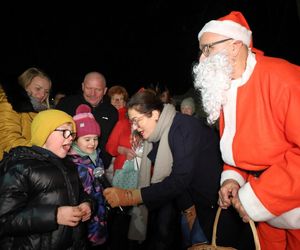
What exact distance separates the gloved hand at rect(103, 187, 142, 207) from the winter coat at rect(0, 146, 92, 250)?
346 millimetres

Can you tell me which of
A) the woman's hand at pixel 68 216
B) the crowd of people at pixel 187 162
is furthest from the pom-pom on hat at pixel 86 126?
the woman's hand at pixel 68 216

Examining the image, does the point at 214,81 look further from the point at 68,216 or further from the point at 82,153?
the point at 82,153

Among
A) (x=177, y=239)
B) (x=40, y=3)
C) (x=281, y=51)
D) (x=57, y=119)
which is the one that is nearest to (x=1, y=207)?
(x=57, y=119)

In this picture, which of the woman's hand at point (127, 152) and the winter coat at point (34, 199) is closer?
the winter coat at point (34, 199)

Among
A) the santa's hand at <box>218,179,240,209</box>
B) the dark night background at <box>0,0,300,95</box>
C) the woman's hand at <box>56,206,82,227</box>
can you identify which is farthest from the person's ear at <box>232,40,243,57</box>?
the dark night background at <box>0,0,300,95</box>

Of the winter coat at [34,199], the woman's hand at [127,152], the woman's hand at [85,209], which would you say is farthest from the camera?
the woman's hand at [127,152]

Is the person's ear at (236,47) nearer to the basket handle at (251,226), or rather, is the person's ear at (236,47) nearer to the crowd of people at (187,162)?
the crowd of people at (187,162)

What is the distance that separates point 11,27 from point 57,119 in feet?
42.2

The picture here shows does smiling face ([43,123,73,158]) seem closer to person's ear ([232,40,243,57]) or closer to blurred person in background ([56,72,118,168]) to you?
person's ear ([232,40,243,57])

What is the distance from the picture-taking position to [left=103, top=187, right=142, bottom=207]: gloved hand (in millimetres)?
2670

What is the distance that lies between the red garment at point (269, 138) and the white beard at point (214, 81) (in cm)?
9

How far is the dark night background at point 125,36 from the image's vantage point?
37.6 ft

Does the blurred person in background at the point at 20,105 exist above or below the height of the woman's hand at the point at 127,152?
above

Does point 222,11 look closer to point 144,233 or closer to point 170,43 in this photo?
point 170,43
